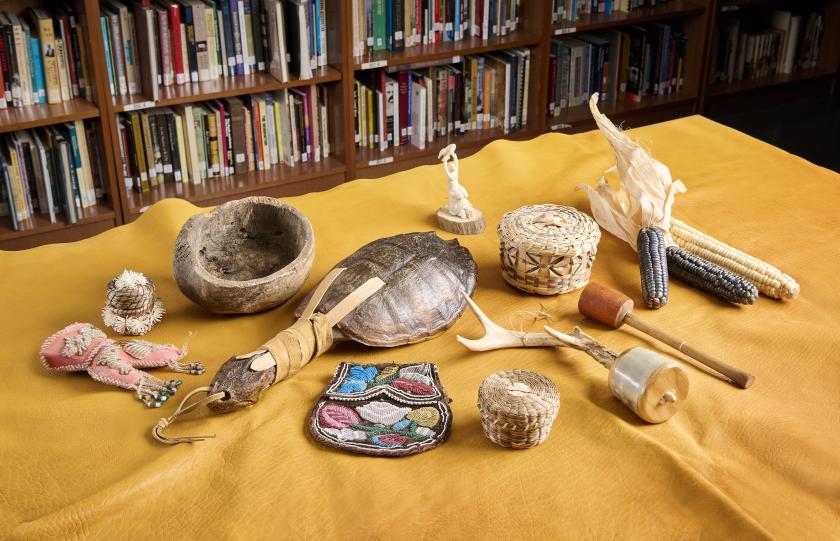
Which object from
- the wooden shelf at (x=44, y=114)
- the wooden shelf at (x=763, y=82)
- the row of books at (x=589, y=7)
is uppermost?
the row of books at (x=589, y=7)

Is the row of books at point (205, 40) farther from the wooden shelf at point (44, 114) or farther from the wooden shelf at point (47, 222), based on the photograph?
the wooden shelf at point (47, 222)

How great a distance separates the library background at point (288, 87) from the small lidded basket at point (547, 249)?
5.60 ft

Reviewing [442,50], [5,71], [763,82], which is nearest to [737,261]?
[442,50]

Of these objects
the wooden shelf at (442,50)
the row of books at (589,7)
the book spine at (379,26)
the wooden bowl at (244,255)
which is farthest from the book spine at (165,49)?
the row of books at (589,7)

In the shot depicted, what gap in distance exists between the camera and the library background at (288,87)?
3.07m

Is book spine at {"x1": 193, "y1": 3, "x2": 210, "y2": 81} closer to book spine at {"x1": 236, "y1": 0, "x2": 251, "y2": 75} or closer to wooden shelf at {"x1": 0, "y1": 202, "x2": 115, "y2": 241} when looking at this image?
book spine at {"x1": 236, "y1": 0, "x2": 251, "y2": 75}

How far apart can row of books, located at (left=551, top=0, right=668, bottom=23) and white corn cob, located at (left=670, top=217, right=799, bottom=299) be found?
1.98 m

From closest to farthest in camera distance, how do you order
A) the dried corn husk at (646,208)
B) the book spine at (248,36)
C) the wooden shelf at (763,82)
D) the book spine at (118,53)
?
the dried corn husk at (646,208)
the book spine at (118,53)
the book spine at (248,36)
the wooden shelf at (763,82)

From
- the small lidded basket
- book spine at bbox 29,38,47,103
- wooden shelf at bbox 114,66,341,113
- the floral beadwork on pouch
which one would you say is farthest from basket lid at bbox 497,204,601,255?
book spine at bbox 29,38,47,103

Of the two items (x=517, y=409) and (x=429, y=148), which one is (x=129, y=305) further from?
(x=429, y=148)

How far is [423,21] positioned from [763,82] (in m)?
2.00

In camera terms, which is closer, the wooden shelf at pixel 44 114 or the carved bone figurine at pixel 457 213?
the carved bone figurine at pixel 457 213

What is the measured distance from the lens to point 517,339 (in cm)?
174

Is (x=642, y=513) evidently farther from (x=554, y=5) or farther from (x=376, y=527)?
(x=554, y=5)
